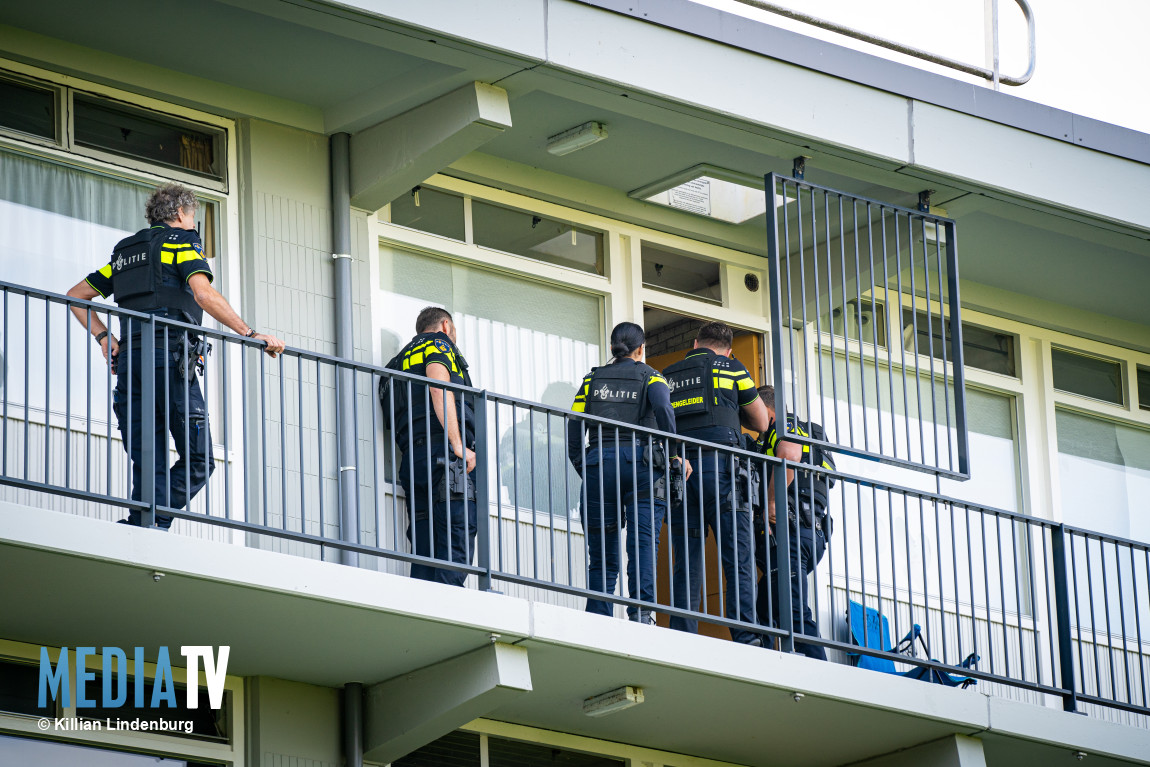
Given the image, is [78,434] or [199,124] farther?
[199,124]

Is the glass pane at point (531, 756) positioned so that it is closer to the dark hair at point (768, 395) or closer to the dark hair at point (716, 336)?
the dark hair at point (768, 395)

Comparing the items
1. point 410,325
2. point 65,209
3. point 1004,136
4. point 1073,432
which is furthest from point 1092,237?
point 65,209

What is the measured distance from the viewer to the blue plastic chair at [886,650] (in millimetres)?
11117

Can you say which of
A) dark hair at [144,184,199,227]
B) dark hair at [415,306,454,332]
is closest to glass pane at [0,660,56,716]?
dark hair at [144,184,199,227]

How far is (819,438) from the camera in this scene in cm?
1112

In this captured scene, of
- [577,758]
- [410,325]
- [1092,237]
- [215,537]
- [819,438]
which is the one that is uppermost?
[1092,237]

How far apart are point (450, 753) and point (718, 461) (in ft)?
7.30

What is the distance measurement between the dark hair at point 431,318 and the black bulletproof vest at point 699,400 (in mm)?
1406

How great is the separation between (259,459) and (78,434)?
0.94 metres

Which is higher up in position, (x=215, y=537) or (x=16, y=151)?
(x=16, y=151)

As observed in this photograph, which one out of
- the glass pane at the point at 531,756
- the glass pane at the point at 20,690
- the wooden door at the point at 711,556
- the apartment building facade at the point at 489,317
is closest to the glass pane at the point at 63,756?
the apartment building facade at the point at 489,317

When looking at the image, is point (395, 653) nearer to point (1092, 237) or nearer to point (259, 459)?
point (259, 459)

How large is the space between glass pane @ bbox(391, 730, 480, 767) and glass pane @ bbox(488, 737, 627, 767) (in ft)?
0.36

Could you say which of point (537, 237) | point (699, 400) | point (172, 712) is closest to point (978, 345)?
point (699, 400)
